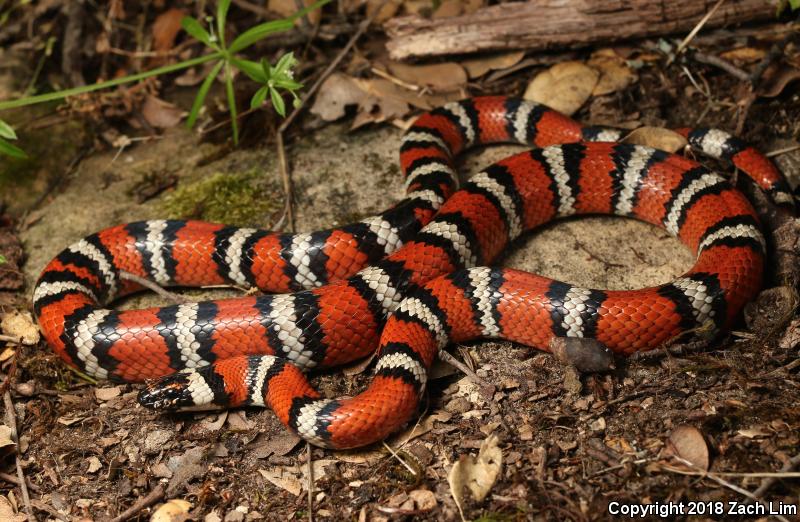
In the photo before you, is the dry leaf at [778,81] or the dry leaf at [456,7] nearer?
the dry leaf at [778,81]

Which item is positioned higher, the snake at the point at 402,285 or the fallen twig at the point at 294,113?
the fallen twig at the point at 294,113

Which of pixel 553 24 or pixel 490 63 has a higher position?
pixel 553 24

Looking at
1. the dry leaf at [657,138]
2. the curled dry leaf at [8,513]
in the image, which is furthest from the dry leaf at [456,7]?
the curled dry leaf at [8,513]

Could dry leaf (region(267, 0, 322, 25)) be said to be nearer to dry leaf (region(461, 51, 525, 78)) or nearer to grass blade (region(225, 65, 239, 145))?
grass blade (region(225, 65, 239, 145))

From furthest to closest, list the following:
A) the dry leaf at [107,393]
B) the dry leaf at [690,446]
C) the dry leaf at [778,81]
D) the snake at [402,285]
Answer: the dry leaf at [778,81] < the dry leaf at [107,393] < the snake at [402,285] < the dry leaf at [690,446]

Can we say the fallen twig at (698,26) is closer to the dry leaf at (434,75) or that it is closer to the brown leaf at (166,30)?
the dry leaf at (434,75)

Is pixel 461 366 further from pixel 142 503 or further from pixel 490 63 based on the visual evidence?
pixel 490 63

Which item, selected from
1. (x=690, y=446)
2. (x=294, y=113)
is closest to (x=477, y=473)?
(x=690, y=446)
